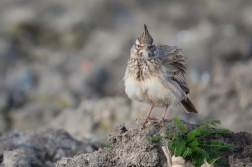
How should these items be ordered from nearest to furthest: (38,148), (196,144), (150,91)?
1. (196,144)
2. (150,91)
3. (38,148)

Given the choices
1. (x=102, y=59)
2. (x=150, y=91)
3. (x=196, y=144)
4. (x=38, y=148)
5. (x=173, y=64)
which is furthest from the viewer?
(x=102, y=59)

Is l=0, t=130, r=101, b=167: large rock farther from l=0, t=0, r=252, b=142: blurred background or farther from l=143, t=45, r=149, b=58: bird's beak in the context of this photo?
l=143, t=45, r=149, b=58: bird's beak

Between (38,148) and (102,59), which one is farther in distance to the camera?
(102,59)

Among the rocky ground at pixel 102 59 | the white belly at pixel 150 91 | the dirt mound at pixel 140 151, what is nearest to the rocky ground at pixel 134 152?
the dirt mound at pixel 140 151

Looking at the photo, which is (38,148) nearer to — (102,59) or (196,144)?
(196,144)

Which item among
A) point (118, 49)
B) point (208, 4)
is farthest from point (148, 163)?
point (208, 4)

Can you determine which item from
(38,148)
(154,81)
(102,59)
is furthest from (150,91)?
(102,59)

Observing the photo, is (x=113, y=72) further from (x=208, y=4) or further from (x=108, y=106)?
(x=208, y=4)
